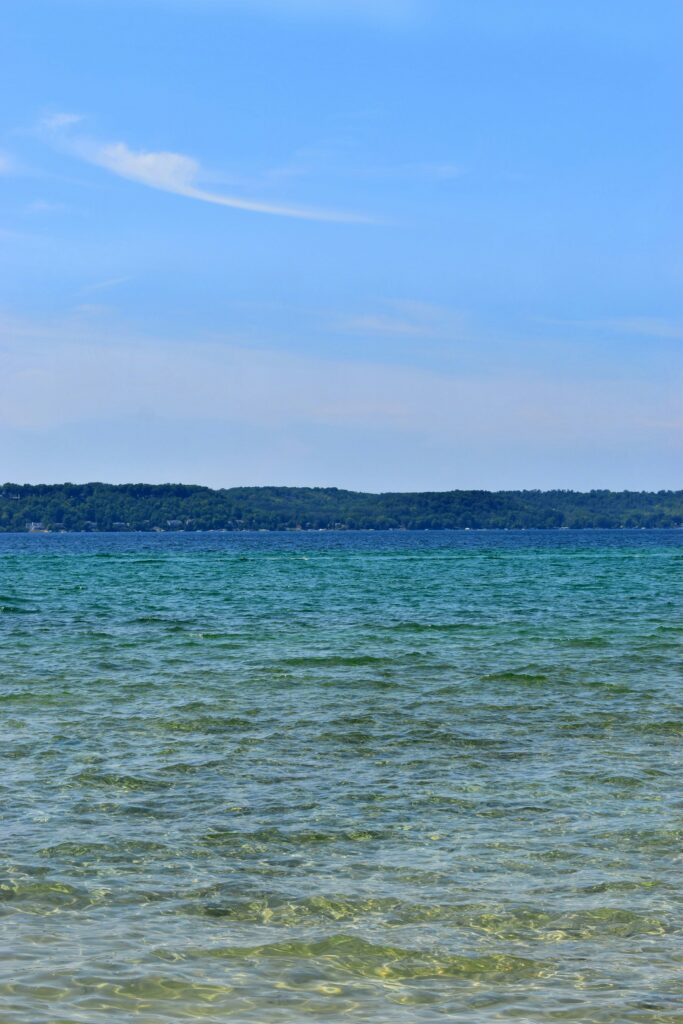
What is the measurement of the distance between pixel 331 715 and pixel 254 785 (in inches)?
191

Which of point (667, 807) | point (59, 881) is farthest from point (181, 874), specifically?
point (667, 807)

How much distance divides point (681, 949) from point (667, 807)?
4.08 meters

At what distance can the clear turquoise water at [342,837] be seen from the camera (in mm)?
7539

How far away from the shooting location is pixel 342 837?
1105 centimetres

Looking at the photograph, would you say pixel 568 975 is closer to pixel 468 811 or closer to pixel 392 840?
pixel 392 840

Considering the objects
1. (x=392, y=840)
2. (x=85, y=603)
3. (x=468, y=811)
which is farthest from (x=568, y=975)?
(x=85, y=603)

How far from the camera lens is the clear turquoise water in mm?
7539

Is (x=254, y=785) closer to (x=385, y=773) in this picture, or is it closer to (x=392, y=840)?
(x=385, y=773)

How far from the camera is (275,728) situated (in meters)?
16.9

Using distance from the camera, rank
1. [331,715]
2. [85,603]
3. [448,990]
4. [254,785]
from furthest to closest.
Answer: [85,603] < [331,715] < [254,785] < [448,990]

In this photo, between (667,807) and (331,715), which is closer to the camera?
(667,807)

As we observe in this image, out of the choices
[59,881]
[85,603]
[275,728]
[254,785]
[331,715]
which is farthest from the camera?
[85,603]

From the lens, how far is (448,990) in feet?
24.6

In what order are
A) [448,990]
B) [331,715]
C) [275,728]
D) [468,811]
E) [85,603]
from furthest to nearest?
1. [85,603]
2. [331,715]
3. [275,728]
4. [468,811]
5. [448,990]
